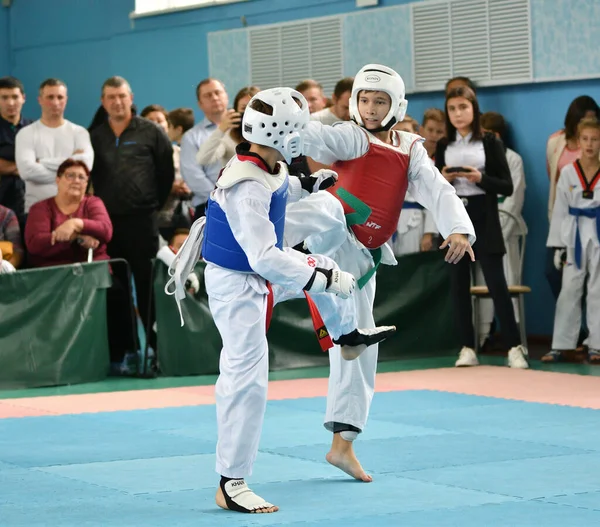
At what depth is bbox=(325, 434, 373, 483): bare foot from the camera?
5527 mm

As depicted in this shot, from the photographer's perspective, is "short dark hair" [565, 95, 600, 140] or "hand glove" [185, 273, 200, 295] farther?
"short dark hair" [565, 95, 600, 140]

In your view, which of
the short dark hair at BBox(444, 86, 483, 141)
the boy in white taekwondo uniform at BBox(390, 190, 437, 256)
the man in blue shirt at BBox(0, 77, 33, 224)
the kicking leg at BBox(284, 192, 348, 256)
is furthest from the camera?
the boy in white taekwondo uniform at BBox(390, 190, 437, 256)

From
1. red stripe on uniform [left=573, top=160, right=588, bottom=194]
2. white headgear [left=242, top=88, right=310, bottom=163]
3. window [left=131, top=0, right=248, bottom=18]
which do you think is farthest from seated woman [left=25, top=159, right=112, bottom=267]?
window [left=131, top=0, right=248, bottom=18]

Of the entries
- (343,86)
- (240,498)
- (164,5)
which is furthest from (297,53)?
(240,498)

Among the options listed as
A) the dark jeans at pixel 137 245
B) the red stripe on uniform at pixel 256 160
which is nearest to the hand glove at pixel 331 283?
the red stripe on uniform at pixel 256 160

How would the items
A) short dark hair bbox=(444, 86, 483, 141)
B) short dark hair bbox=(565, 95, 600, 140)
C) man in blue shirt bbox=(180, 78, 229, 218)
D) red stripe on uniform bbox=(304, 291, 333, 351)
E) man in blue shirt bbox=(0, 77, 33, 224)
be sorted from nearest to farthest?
1. red stripe on uniform bbox=(304, 291, 333, 351)
2. short dark hair bbox=(444, 86, 483, 141)
3. man in blue shirt bbox=(180, 78, 229, 218)
4. man in blue shirt bbox=(0, 77, 33, 224)
5. short dark hair bbox=(565, 95, 600, 140)

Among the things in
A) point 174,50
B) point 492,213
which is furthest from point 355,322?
point 174,50

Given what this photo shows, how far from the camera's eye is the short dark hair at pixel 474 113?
380 inches

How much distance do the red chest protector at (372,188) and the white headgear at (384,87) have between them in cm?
12

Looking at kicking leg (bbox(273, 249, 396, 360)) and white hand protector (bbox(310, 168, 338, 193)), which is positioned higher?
white hand protector (bbox(310, 168, 338, 193))

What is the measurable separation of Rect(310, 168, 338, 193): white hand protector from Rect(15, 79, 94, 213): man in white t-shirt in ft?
15.4

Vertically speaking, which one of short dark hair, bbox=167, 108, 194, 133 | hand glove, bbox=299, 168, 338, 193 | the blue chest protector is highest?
short dark hair, bbox=167, 108, 194, 133

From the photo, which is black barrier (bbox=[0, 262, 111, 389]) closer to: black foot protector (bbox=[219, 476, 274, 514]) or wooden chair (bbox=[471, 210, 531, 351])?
wooden chair (bbox=[471, 210, 531, 351])

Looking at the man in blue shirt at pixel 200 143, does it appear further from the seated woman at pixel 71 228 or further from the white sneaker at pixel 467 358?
the white sneaker at pixel 467 358
